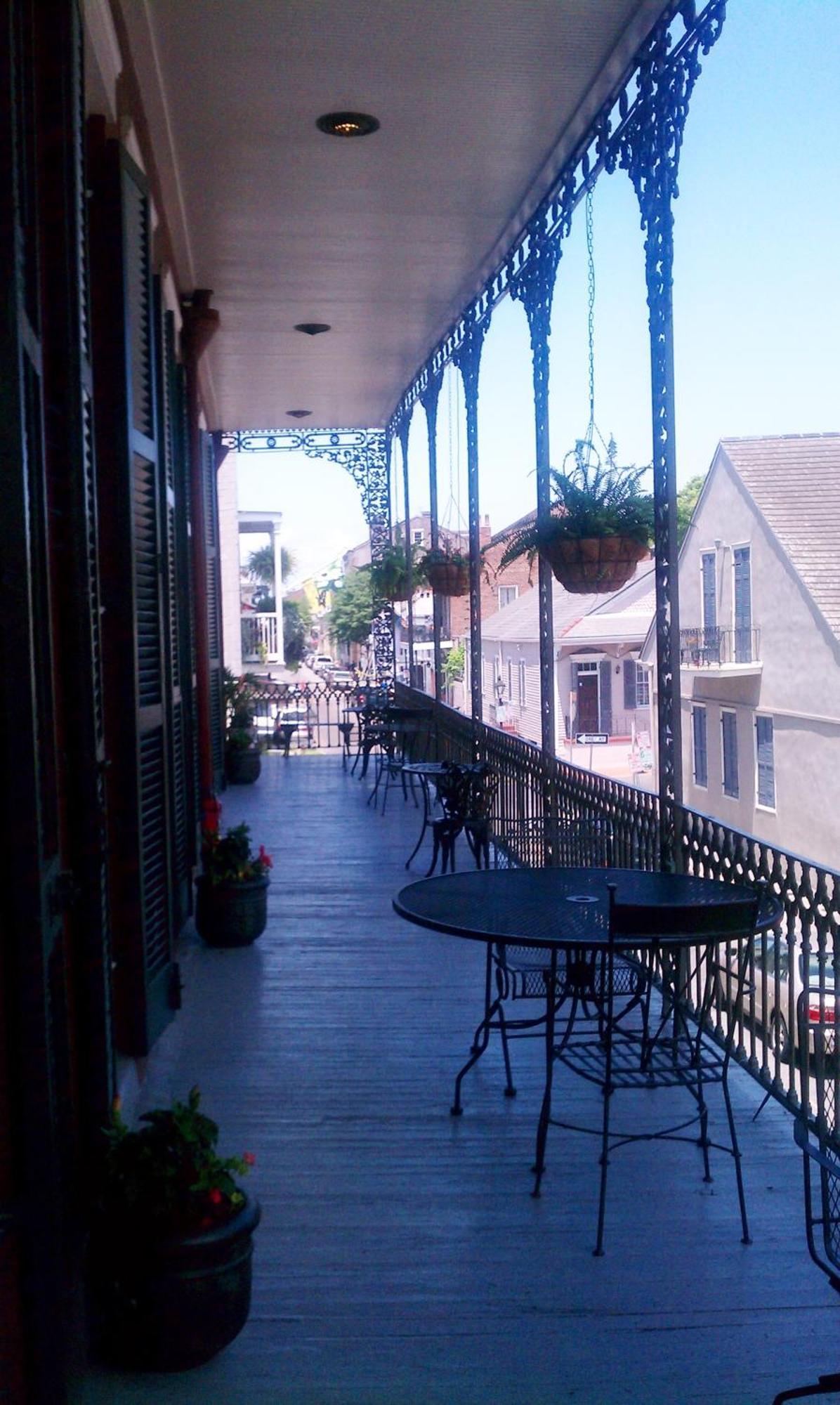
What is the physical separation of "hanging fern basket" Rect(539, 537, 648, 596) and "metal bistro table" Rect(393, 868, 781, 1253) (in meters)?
1.31

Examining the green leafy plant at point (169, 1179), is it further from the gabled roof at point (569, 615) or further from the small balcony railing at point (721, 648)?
the gabled roof at point (569, 615)

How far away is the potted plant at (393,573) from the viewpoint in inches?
511

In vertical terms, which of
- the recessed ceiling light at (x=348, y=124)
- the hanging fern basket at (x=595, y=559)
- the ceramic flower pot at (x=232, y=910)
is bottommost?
the ceramic flower pot at (x=232, y=910)

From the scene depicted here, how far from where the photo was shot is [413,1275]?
284cm

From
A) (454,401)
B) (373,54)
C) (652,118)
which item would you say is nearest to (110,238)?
(373,54)

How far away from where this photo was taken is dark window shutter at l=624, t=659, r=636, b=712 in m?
25.7

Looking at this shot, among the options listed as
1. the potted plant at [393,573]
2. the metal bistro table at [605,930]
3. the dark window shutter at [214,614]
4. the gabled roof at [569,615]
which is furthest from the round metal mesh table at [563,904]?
the gabled roof at [569,615]

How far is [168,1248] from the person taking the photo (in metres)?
2.31

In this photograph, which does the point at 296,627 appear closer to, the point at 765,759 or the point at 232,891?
the point at 765,759

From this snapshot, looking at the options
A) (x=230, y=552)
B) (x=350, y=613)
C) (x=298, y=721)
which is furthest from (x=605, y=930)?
(x=350, y=613)

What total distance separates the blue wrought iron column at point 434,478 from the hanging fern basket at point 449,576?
0.18 meters

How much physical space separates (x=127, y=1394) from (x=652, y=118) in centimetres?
416

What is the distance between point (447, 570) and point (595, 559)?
4817 millimetres

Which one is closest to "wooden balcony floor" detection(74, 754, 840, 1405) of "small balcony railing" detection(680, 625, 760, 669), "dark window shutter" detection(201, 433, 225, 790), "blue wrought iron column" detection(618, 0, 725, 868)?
"blue wrought iron column" detection(618, 0, 725, 868)
